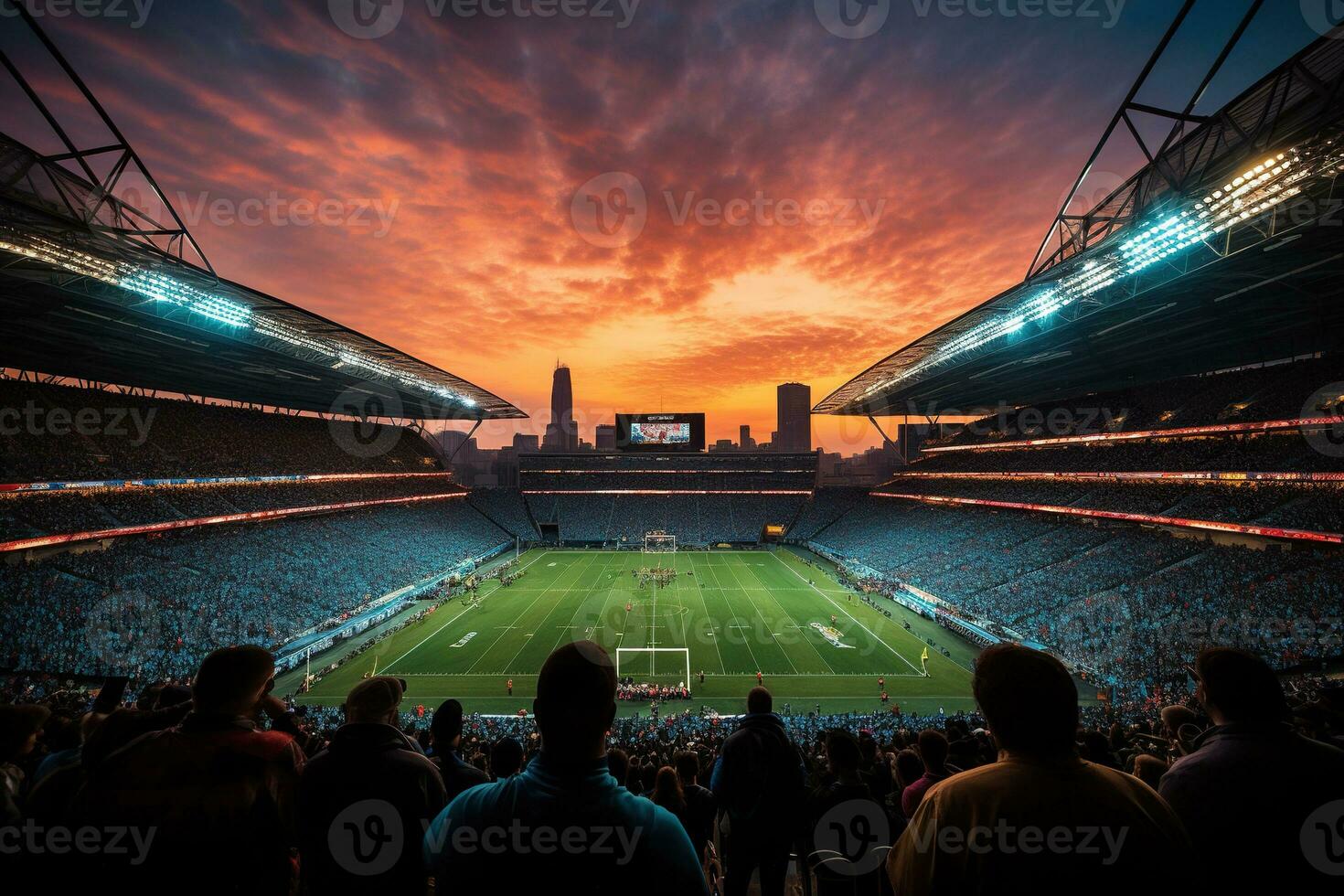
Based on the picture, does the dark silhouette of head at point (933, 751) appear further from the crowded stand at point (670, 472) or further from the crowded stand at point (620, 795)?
the crowded stand at point (670, 472)

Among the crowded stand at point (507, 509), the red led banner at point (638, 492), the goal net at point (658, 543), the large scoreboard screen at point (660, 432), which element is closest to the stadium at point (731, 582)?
the goal net at point (658, 543)

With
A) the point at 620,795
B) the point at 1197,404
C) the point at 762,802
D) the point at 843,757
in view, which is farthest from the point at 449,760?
the point at 1197,404

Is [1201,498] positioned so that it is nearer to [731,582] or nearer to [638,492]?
[731,582]

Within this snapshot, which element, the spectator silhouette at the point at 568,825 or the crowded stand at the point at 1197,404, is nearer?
the spectator silhouette at the point at 568,825

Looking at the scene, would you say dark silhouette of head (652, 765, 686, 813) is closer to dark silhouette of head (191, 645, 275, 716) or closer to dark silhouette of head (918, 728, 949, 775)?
dark silhouette of head (918, 728, 949, 775)

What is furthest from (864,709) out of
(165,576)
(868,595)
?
(165,576)

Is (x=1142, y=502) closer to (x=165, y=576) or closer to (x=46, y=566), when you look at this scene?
(x=165, y=576)
